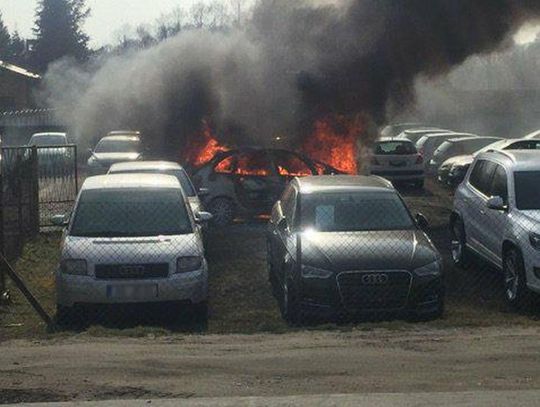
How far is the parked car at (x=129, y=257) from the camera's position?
10.1m

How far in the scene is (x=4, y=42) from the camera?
86.3 metres

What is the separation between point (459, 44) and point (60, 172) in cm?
1102

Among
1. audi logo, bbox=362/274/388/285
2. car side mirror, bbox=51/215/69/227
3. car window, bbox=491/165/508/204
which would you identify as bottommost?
audi logo, bbox=362/274/388/285

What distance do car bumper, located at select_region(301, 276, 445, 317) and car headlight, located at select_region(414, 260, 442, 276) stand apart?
0.04 metres

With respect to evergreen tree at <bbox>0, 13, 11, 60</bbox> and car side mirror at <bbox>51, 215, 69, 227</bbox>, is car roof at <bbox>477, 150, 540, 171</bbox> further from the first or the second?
evergreen tree at <bbox>0, 13, 11, 60</bbox>

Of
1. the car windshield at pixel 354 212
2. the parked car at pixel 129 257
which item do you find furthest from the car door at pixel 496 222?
the parked car at pixel 129 257

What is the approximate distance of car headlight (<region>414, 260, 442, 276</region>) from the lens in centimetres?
1011

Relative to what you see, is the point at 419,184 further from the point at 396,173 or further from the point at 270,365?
the point at 270,365

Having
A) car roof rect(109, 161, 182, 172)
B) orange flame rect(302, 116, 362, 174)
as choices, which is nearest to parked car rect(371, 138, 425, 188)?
orange flame rect(302, 116, 362, 174)

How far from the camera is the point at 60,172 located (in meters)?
18.7

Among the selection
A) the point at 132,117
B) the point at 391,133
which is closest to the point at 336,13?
the point at 132,117

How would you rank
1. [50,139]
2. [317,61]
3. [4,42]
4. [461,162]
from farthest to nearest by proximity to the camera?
[4,42]
[50,139]
[317,61]
[461,162]

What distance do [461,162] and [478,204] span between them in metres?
11.8

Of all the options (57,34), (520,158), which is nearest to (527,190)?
(520,158)
